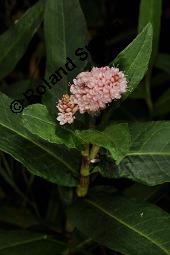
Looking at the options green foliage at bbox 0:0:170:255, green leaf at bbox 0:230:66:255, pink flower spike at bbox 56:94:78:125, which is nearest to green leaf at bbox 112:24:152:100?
green foliage at bbox 0:0:170:255

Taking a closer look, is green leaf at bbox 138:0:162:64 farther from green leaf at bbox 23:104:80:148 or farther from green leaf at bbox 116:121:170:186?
green leaf at bbox 23:104:80:148

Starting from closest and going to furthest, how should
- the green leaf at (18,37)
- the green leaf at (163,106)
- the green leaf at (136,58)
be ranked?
1. the green leaf at (136,58)
2. the green leaf at (18,37)
3. the green leaf at (163,106)

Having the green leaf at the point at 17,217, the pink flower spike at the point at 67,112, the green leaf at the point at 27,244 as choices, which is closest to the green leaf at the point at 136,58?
the pink flower spike at the point at 67,112

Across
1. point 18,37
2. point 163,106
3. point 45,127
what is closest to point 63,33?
point 18,37

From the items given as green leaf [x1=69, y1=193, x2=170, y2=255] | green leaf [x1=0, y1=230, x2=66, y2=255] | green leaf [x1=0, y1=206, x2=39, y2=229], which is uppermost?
green leaf [x1=0, y1=206, x2=39, y2=229]

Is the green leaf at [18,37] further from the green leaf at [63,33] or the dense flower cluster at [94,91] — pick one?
the dense flower cluster at [94,91]

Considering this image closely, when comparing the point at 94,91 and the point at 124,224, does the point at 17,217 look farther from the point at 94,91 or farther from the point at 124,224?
the point at 94,91
